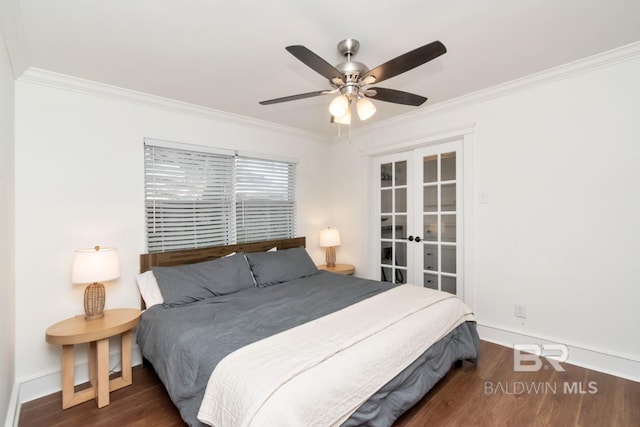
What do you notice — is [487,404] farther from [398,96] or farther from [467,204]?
[398,96]

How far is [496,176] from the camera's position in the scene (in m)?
2.78

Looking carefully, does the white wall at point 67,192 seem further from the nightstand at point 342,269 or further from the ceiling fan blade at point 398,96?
the nightstand at point 342,269

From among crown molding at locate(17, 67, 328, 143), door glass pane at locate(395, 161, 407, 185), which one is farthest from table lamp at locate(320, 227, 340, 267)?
crown molding at locate(17, 67, 328, 143)

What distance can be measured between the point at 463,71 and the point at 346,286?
2.11m

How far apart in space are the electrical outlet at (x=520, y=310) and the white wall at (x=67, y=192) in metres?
3.48

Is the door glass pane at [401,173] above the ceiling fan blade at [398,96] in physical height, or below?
below

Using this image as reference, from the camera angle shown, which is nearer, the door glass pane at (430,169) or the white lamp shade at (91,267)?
the white lamp shade at (91,267)

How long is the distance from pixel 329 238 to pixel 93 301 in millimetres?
2549

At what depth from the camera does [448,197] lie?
126 inches

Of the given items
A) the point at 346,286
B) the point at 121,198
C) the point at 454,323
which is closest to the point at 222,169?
the point at 121,198

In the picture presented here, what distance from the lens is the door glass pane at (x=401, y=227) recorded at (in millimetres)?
3619

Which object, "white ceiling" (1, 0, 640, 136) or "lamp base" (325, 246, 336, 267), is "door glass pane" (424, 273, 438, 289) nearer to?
"lamp base" (325, 246, 336, 267)

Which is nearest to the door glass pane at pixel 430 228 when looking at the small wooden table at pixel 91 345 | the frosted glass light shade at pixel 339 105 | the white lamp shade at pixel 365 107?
the white lamp shade at pixel 365 107

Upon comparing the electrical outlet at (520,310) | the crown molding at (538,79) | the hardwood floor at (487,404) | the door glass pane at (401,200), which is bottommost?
the hardwood floor at (487,404)
